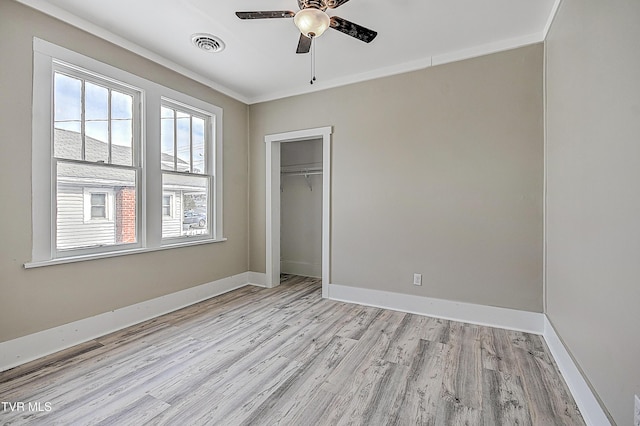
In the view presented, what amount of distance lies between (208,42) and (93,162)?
1.56 meters

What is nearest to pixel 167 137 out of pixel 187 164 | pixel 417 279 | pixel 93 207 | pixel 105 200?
pixel 187 164

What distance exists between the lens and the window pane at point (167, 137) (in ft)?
10.9

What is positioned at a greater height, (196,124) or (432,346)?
(196,124)

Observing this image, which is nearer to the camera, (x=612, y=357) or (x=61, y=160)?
(x=612, y=357)

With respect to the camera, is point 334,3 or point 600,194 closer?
point 600,194


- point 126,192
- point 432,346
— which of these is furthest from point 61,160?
point 432,346

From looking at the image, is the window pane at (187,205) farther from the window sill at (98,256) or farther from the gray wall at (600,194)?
the gray wall at (600,194)

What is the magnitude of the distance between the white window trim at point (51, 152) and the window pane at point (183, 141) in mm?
180

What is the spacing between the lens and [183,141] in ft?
11.7

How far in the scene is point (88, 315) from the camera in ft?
8.55

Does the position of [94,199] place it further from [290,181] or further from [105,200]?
[290,181]

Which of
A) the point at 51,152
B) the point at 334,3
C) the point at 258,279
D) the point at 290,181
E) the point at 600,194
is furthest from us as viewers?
the point at 290,181

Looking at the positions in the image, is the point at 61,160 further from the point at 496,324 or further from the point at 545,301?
the point at 545,301

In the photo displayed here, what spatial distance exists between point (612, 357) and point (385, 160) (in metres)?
2.53
